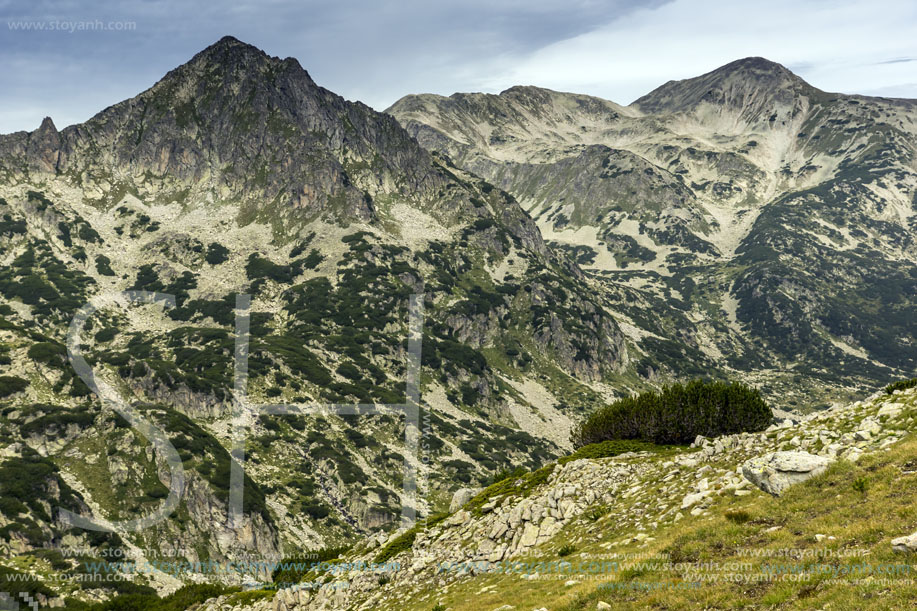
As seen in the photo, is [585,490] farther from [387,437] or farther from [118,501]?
[387,437]

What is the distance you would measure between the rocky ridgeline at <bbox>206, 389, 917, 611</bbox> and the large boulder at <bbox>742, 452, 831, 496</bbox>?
43mm

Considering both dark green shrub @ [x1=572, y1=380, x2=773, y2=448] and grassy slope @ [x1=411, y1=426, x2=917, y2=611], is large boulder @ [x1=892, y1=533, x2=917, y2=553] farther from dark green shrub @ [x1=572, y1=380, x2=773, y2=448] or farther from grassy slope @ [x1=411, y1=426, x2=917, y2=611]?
dark green shrub @ [x1=572, y1=380, x2=773, y2=448]

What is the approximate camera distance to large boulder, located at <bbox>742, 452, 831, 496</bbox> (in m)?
23.1

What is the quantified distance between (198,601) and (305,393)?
5667 inches

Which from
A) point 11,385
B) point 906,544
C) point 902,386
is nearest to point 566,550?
point 906,544

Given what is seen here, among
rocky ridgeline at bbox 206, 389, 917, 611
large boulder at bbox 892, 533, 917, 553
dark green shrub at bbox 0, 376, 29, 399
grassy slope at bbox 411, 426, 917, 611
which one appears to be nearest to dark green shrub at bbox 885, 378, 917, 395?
rocky ridgeline at bbox 206, 389, 917, 611

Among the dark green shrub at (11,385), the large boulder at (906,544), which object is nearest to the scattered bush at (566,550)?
the large boulder at (906,544)

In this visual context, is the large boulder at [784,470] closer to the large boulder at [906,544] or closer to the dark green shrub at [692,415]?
the large boulder at [906,544]

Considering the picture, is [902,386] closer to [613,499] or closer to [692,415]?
[692,415]

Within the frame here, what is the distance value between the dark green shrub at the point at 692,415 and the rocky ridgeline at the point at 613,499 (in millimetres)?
12932

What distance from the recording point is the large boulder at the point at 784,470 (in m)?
23.1

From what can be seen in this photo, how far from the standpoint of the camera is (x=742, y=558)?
18.5 metres

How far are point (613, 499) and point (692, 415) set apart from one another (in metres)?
25.3

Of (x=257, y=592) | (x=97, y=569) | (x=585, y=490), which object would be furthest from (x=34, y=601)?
(x=585, y=490)
